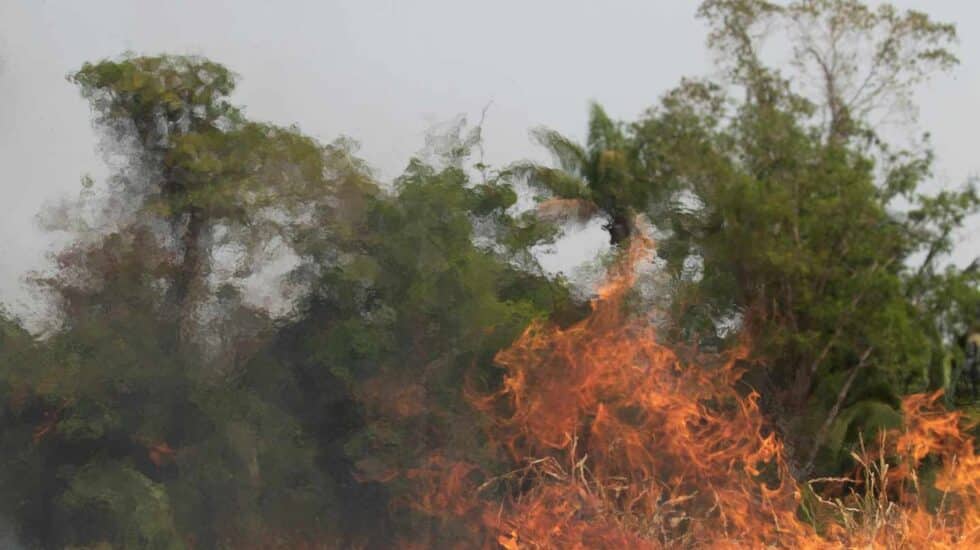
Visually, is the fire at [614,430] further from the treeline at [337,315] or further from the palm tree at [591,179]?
the palm tree at [591,179]

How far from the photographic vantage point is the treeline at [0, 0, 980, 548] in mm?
17375

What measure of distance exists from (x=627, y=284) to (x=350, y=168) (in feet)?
12.5

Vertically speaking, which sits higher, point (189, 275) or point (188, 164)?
point (188, 164)

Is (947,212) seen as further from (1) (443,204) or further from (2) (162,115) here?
(2) (162,115)

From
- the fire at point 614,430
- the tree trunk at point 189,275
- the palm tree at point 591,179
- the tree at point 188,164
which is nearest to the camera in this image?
the fire at point 614,430

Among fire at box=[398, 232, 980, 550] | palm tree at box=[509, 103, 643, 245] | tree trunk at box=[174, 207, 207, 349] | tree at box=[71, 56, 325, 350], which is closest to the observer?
fire at box=[398, 232, 980, 550]

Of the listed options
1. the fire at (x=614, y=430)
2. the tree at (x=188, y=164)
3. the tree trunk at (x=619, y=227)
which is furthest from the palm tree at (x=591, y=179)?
the tree at (x=188, y=164)

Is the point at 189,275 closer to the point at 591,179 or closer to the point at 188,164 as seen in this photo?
the point at 188,164

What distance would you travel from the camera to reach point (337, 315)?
59.9 feet

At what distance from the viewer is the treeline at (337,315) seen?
17.4 meters

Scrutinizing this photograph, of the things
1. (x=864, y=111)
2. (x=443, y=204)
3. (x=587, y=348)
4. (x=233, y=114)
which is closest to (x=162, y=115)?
(x=233, y=114)

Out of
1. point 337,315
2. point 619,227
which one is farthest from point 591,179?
point 337,315

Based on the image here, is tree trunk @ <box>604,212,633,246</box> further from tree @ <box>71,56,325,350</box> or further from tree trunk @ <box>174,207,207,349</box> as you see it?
tree trunk @ <box>174,207,207,349</box>

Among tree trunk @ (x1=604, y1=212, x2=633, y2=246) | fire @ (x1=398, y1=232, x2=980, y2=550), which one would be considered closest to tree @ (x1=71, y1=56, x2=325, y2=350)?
fire @ (x1=398, y1=232, x2=980, y2=550)
